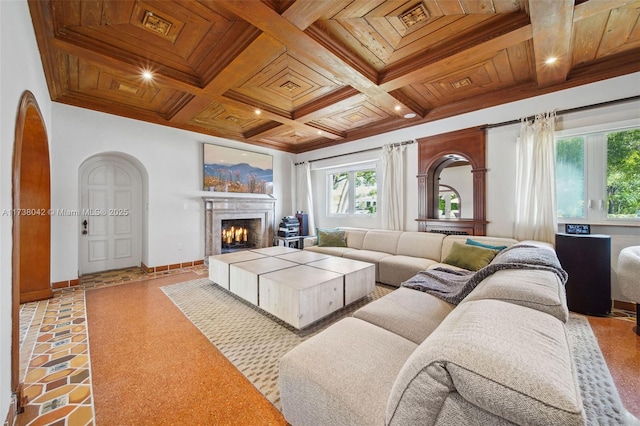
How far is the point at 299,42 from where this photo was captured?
89.2 inches

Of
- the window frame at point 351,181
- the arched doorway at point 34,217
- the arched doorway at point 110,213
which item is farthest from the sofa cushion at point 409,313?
the arched doorway at point 110,213

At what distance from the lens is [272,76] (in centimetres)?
302

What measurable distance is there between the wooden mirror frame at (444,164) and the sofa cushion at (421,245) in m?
0.32

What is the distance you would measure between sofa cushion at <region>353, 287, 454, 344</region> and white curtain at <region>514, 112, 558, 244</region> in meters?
2.17

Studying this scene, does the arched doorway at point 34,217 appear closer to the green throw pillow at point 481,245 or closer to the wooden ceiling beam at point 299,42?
the wooden ceiling beam at point 299,42

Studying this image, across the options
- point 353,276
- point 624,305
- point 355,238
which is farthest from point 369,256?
point 624,305

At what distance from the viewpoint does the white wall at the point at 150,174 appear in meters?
3.53

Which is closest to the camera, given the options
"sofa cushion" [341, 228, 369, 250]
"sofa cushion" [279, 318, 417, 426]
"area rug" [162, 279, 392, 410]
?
"sofa cushion" [279, 318, 417, 426]

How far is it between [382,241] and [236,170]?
340cm

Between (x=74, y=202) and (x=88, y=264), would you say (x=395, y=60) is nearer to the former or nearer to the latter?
(x=74, y=202)

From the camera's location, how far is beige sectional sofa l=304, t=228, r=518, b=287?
3.42m

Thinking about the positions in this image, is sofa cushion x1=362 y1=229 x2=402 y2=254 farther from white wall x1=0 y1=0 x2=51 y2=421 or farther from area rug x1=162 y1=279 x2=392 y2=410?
white wall x1=0 y1=0 x2=51 y2=421

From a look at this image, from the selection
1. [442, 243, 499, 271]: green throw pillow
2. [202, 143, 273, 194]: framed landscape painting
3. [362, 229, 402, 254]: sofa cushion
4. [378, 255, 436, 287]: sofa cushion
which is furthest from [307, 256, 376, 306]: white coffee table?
[202, 143, 273, 194]: framed landscape painting

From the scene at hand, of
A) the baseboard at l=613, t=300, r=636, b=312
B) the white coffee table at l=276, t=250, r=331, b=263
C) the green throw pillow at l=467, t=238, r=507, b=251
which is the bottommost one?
the baseboard at l=613, t=300, r=636, b=312
